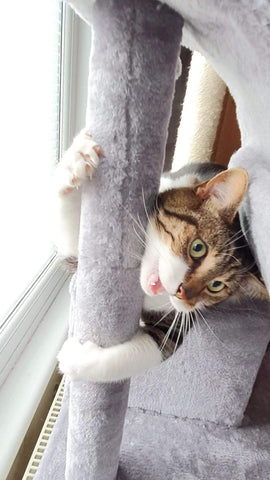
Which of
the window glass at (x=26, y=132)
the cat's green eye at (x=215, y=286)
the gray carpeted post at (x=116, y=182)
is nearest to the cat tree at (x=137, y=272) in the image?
the gray carpeted post at (x=116, y=182)

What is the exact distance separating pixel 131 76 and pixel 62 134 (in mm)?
946

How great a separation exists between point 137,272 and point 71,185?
159 millimetres

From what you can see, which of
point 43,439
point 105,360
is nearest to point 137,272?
point 105,360

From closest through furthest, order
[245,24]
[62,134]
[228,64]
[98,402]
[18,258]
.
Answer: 1. [245,24]
2. [228,64]
3. [98,402]
4. [18,258]
5. [62,134]

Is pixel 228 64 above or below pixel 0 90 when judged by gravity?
above

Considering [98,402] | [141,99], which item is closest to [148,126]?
[141,99]

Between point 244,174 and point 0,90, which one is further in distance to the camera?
point 0,90

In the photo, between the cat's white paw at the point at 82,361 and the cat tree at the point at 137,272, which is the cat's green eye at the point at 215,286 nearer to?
the cat tree at the point at 137,272

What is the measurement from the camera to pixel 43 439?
3.22 feet

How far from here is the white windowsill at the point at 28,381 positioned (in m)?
0.90

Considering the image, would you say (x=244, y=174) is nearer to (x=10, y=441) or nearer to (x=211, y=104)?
(x=211, y=104)

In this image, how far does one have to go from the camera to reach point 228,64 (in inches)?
21.8

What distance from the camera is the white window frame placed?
0.96 metres

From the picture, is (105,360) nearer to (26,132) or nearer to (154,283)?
(154,283)
